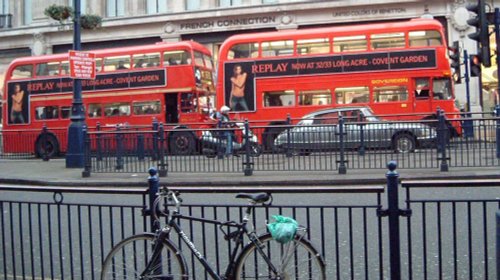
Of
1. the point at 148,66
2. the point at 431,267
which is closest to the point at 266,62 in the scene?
the point at 148,66

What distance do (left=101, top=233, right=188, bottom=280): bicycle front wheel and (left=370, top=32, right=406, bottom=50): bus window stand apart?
17.9 metres

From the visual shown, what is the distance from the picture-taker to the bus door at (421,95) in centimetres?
2123

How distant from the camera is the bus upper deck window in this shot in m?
25.9

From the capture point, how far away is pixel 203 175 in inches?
582

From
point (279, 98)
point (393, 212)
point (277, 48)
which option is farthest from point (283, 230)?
point (277, 48)

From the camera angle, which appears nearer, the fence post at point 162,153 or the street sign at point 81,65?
the fence post at point 162,153

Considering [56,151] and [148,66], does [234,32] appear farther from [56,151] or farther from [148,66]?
[56,151]

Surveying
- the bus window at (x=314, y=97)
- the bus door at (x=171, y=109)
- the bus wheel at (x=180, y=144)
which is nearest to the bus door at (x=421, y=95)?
the bus window at (x=314, y=97)

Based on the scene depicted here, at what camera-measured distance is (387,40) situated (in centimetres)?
2178

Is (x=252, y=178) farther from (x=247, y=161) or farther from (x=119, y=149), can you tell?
(x=119, y=149)

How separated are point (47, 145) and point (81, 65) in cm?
648

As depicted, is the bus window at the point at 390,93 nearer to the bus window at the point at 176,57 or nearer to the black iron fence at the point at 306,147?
the bus window at the point at 176,57

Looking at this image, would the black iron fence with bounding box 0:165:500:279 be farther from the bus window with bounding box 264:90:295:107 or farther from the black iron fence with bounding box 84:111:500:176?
the bus window with bounding box 264:90:295:107

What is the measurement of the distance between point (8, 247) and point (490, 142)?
989cm
